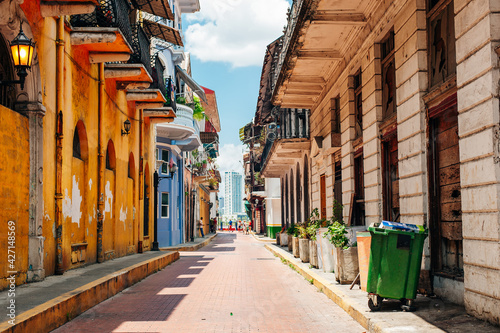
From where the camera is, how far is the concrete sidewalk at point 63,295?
607cm

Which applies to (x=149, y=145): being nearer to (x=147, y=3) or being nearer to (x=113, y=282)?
(x=147, y=3)

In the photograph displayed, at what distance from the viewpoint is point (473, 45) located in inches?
244

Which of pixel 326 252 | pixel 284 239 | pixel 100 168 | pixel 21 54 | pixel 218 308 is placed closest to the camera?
pixel 21 54

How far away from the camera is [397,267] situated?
6.80 metres

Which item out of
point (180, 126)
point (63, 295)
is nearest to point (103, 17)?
point (63, 295)

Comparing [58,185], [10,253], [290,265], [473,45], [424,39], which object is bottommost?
[290,265]

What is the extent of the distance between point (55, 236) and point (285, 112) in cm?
1272

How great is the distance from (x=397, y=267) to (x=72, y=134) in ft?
25.6

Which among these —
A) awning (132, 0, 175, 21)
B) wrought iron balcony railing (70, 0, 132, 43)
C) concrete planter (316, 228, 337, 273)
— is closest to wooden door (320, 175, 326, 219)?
concrete planter (316, 228, 337, 273)

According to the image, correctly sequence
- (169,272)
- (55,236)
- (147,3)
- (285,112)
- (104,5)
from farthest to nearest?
(285,112)
(147,3)
(169,272)
(104,5)
(55,236)

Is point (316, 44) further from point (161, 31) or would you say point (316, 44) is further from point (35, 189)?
point (161, 31)

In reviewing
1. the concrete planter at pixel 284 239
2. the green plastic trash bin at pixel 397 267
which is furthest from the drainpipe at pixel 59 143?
the concrete planter at pixel 284 239

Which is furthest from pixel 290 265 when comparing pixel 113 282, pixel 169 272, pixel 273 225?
pixel 273 225

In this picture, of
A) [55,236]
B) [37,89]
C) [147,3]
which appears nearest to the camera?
[37,89]
